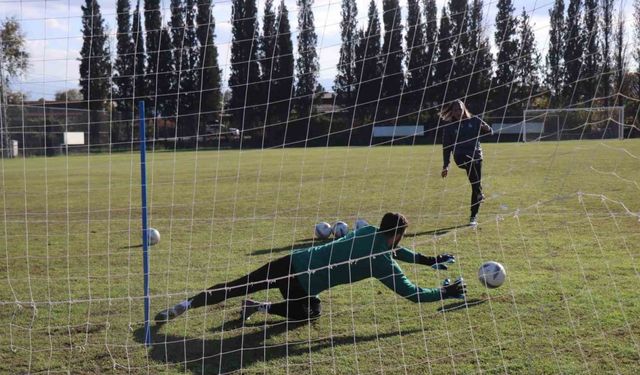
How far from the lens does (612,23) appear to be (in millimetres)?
6012

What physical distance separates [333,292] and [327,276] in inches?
39.9

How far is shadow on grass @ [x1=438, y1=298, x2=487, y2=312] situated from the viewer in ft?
17.9

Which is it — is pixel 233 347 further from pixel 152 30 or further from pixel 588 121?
pixel 588 121

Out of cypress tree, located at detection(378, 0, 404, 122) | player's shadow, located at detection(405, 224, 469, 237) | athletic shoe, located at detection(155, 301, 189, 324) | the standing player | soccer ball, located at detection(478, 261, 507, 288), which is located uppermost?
cypress tree, located at detection(378, 0, 404, 122)

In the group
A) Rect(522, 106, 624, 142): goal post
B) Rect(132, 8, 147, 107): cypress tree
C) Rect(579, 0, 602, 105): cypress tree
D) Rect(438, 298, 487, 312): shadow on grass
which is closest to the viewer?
Rect(438, 298, 487, 312): shadow on grass

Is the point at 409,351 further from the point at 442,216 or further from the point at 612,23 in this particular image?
the point at 442,216

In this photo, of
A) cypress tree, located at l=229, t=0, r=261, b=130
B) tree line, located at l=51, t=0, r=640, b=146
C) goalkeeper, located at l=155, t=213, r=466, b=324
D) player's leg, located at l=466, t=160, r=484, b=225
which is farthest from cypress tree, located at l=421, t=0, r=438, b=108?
goalkeeper, located at l=155, t=213, r=466, b=324

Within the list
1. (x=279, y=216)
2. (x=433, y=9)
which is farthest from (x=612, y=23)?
(x=279, y=216)

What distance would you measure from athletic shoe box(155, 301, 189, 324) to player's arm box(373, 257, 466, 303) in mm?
1573

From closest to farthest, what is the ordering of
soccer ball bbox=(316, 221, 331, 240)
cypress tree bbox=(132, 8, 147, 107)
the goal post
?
cypress tree bbox=(132, 8, 147, 107), soccer ball bbox=(316, 221, 331, 240), the goal post

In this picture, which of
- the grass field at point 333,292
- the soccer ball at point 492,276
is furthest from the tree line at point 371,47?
the soccer ball at point 492,276

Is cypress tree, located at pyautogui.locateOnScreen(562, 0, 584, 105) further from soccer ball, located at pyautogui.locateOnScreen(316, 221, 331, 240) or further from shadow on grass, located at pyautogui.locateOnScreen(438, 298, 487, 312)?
soccer ball, located at pyautogui.locateOnScreen(316, 221, 331, 240)

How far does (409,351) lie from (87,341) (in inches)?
97.4

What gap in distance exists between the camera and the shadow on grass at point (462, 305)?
5.46m
